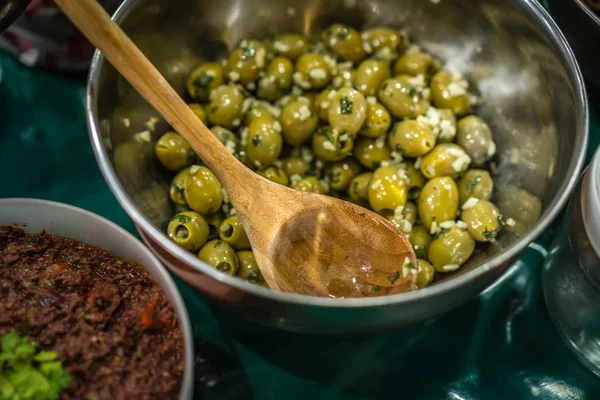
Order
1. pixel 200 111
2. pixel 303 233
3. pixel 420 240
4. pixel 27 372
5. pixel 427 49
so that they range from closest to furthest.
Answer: pixel 27 372 < pixel 303 233 < pixel 420 240 < pixel 200 111 < pixel 427 49

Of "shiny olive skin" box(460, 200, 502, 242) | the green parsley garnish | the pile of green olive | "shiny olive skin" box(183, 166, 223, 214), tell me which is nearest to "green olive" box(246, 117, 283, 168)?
the pile of green olive

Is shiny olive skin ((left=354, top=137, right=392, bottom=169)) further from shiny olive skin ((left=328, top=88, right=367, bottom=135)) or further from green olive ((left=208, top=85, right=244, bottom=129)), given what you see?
green olive ((left=208, top=85, right=244, bottom=129))

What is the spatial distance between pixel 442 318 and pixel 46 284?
79 centimetres

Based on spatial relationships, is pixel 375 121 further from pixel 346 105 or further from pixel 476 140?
pixel 476 140

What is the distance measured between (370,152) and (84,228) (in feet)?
2.06

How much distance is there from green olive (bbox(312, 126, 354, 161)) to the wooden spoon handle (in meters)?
0.25

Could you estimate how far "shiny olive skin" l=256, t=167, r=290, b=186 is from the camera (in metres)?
1.25

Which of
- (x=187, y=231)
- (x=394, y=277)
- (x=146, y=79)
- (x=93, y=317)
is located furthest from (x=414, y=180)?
(x=93, y=317)

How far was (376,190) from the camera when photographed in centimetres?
120

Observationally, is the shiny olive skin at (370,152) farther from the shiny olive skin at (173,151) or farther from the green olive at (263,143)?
the shiny olive skin at (173,151)

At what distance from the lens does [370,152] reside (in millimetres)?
1291

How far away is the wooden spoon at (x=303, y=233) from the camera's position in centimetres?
104

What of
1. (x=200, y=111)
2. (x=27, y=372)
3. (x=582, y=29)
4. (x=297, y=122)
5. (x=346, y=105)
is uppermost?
(x=582, y=29)

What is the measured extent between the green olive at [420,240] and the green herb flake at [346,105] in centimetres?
30
